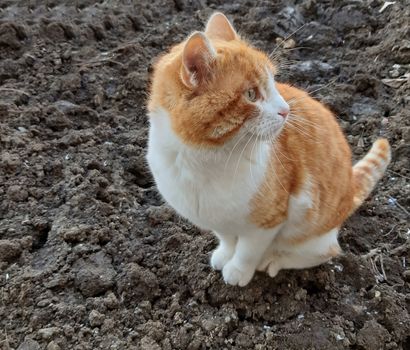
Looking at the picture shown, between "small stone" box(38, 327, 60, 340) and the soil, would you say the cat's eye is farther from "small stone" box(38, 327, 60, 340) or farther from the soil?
"small stone" box(38, 327, 60, 340)

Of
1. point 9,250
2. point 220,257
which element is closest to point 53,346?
point 9,250

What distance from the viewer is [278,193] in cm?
201

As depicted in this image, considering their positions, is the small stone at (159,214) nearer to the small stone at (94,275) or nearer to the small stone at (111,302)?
the small stone at (94,275)

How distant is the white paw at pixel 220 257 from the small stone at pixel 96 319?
0.50m

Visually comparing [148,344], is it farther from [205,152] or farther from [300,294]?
[205,152]

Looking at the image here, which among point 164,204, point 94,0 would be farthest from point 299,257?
point 94,0

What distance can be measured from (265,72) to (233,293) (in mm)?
929

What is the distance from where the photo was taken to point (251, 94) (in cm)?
177

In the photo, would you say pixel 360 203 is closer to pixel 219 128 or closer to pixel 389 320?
pixel 389 320

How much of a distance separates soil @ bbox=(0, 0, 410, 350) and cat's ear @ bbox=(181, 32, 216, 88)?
95cm

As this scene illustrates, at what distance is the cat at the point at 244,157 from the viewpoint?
1731mm

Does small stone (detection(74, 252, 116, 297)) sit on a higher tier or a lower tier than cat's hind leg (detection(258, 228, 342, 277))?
higher

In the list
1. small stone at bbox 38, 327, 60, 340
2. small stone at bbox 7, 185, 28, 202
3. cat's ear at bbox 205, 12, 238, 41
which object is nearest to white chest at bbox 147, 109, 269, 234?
cat's ear at bbox 205, 12, 238, 41

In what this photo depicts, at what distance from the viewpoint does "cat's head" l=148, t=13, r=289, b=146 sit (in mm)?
1710
